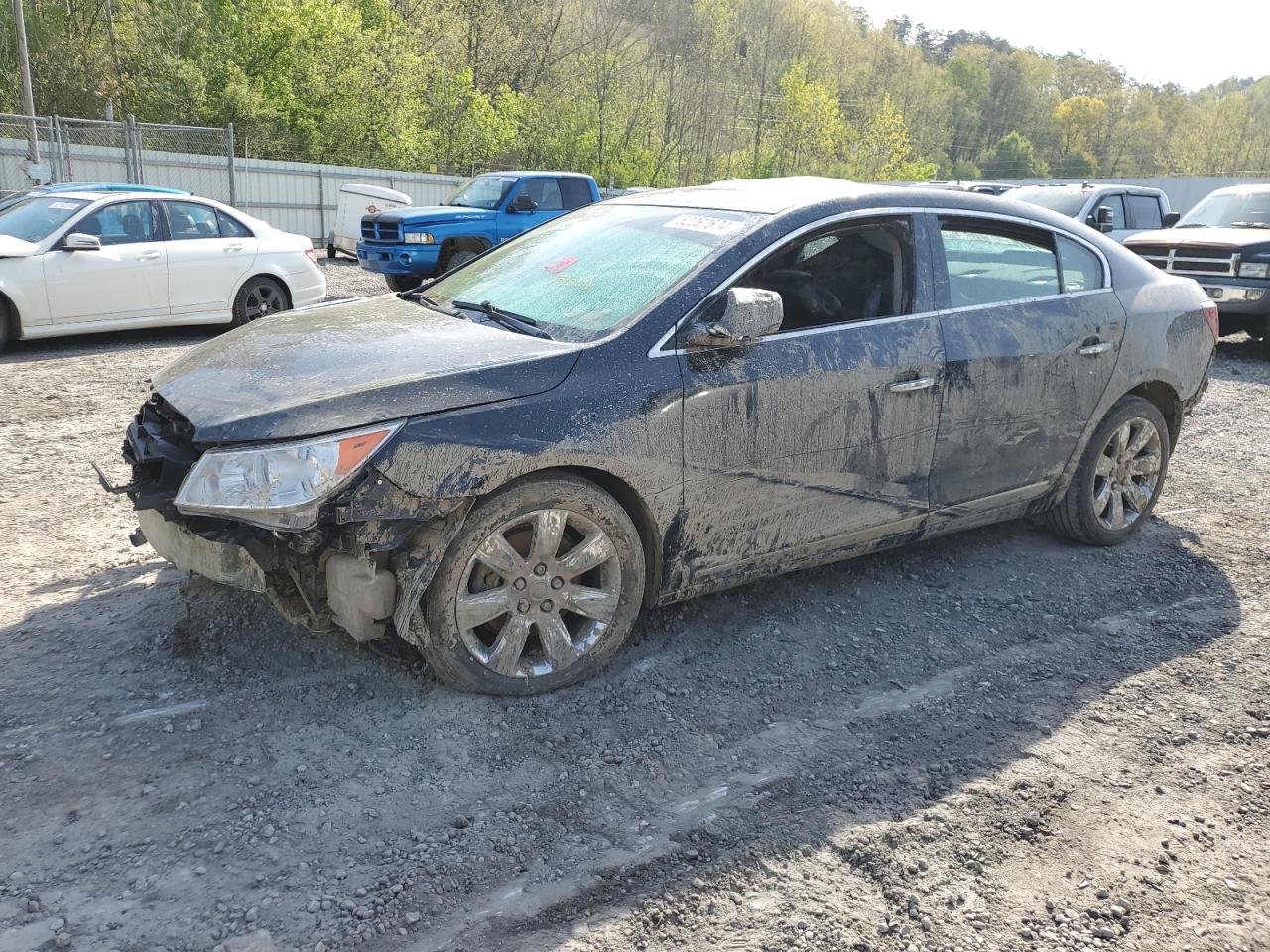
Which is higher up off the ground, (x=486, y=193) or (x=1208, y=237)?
(x=486, y=193)

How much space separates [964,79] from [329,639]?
117 meters

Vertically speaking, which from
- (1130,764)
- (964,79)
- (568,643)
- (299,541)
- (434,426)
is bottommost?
(1130,764)

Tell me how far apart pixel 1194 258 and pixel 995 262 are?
9350 mm

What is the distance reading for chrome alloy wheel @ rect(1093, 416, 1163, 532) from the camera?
17.4ft

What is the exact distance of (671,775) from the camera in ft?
10.7

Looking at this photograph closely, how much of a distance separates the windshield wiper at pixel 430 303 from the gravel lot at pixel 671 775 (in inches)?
54.6

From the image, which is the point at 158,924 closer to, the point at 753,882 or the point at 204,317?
the point at 753,882

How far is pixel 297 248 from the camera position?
1153cm

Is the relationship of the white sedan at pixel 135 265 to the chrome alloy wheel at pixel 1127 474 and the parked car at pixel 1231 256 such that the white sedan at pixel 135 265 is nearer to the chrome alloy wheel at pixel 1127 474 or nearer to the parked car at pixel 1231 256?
the chrome alloy wheel at pixel 1127 474

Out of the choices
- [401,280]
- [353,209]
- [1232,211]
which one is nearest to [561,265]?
[1232,211]

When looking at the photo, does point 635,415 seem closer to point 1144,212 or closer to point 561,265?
point 561,265

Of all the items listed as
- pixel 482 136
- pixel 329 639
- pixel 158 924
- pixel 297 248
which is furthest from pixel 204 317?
pixel 482 136

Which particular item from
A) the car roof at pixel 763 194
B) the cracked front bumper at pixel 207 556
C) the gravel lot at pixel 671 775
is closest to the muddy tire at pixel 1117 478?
the gravel lot at pixel 671 775

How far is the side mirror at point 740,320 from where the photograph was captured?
3723mm
